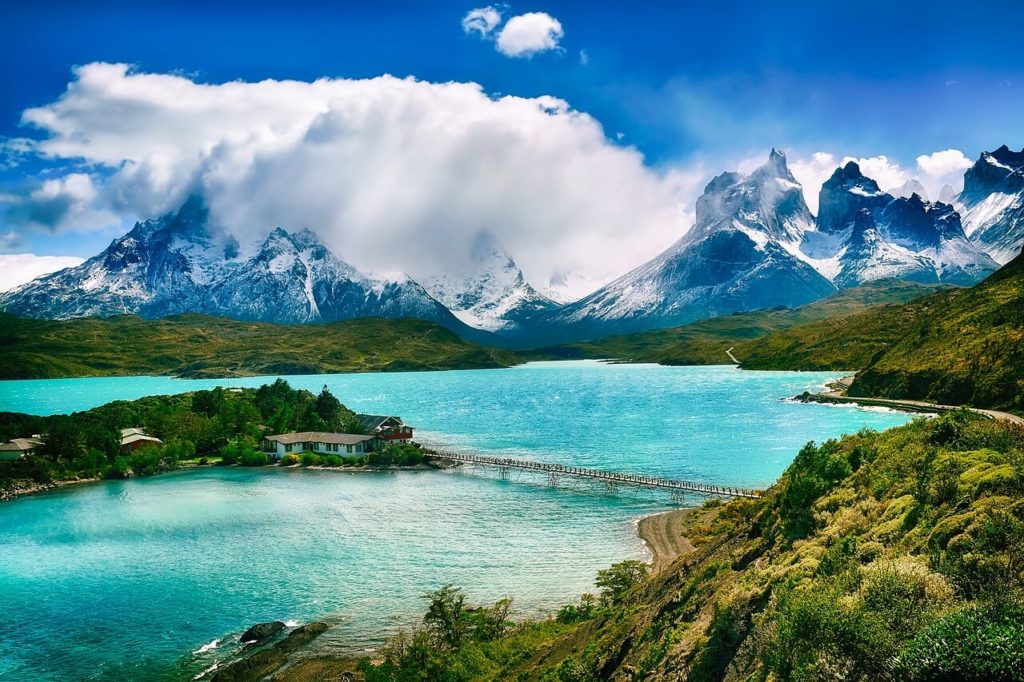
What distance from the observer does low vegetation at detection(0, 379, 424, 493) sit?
105500mm

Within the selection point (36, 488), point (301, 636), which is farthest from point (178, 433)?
point (301, 636)

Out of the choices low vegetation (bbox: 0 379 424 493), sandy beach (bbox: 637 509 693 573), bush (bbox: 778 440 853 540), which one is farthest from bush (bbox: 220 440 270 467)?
bush (bbox: 778 440 853 540)

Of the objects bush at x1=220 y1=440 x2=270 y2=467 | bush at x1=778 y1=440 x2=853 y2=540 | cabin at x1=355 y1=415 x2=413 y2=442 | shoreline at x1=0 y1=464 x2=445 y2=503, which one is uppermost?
bush at x1=778 y1=440 x2=853 y2=540

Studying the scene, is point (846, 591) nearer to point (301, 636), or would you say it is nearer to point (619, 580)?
point (619, 580)

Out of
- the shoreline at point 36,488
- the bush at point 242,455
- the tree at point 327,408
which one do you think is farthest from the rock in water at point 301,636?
the tree at point 327,408

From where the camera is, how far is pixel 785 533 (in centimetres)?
2534

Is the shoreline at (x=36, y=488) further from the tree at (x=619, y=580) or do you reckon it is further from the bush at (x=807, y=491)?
the bush at (x=807, y=491)

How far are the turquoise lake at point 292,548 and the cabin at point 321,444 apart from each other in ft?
28.9

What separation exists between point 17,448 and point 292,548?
69736 millimetres

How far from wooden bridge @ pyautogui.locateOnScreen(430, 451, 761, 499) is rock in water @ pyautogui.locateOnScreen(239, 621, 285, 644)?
1957 inches

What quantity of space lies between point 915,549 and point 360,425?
11842cm

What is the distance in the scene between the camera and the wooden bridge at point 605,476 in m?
80.2

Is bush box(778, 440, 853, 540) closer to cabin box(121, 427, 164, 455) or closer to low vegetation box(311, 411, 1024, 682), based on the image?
low vegetation box(311, 411, 1024, 682)

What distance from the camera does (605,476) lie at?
93000 millimetres
